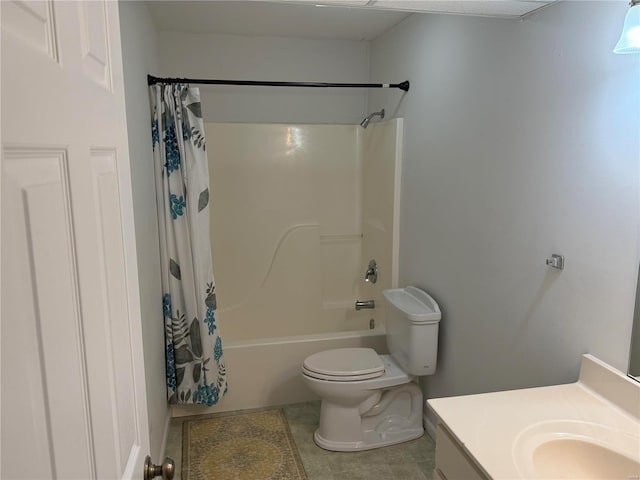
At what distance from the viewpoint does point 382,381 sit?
2.45 meters

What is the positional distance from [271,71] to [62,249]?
309 cm

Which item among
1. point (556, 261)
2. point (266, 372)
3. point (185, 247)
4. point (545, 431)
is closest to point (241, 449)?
point (266, 372)

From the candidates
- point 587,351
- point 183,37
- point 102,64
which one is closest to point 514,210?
point 587,351

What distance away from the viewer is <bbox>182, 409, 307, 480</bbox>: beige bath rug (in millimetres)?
2303

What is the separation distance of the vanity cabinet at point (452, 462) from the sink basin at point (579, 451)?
0.12 metres

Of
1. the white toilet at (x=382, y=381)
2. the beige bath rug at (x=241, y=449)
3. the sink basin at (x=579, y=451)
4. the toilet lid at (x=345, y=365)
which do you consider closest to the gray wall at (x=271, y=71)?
the white toilet at (x=382, y=381)

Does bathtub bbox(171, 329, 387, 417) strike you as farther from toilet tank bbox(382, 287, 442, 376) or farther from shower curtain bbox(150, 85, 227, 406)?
toilet tank bbox(382, 287, 442, 376)

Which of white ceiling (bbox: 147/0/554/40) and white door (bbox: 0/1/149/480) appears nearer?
white door (bbox: 0/1/149/480)

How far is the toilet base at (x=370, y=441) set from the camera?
2.50m

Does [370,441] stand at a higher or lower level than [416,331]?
lower

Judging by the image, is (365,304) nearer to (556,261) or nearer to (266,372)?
(266,372)

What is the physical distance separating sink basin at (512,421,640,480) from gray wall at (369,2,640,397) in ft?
0.97

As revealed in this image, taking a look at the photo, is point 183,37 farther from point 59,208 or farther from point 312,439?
point 59,208

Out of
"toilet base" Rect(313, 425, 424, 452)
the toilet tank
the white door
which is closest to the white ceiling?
the toilet tank
